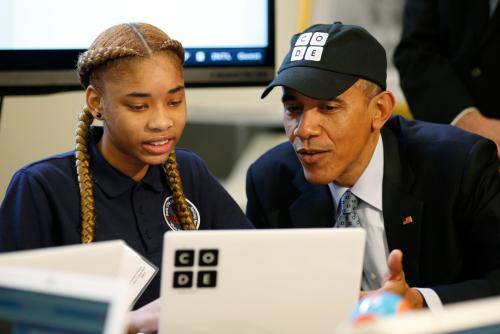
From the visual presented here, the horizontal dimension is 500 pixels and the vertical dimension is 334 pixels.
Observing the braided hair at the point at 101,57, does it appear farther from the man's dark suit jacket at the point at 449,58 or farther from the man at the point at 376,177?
the man's dark suit jacket at the point at 449,58

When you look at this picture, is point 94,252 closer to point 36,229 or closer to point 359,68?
point 36,229

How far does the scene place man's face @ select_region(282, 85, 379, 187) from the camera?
1.91 metres

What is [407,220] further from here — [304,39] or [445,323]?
[445,323]

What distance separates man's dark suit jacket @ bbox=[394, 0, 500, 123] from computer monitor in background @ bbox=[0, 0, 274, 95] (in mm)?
517

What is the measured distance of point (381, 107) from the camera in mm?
2010

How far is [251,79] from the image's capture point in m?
2.38

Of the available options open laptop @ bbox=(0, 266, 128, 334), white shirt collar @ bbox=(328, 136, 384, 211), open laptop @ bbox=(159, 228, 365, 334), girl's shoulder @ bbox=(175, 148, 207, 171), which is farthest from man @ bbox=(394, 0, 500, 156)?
open laptop @ bbox=(0, 266, 128, 334)

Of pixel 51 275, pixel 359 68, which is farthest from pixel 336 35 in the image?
pixel 51 275

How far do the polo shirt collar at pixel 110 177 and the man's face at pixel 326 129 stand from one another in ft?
1.17

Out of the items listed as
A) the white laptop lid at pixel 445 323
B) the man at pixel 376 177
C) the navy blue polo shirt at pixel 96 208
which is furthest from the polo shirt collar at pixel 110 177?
the white laptop lid at pixel 445 323

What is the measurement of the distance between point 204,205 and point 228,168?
144 centimetres

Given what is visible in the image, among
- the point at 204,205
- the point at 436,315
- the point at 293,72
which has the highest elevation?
the point at 293,72

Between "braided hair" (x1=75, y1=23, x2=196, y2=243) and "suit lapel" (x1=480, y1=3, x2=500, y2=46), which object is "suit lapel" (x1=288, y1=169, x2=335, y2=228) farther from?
"suit lapel" (x1=480, y1=3, x2=500, y2=46)

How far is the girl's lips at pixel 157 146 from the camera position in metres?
1.67
